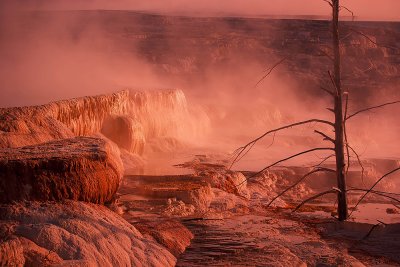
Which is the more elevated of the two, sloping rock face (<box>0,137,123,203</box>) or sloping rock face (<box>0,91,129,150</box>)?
sloping rock face (<box>0,91,129,150</box>)

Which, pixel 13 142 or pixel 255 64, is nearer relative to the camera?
pixel 13 142

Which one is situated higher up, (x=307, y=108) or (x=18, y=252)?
(x=307, y=108)

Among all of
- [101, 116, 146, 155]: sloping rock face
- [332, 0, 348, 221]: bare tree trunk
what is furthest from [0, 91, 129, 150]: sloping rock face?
[332, 0, 348, 221]: bare tree trunk

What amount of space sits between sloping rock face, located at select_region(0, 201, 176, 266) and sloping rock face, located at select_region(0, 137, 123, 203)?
158mm

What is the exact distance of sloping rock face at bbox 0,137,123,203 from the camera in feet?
22.0

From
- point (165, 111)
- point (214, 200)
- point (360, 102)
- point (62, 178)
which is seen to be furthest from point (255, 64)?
point (62, 178)

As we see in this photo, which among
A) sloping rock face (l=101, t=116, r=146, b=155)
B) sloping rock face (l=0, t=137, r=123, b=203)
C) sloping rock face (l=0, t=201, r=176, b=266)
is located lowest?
sloping rock face (l=0, t=201, r=176, b=266)

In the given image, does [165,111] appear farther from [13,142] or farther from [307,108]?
[307,108]

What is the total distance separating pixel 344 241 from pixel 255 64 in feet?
122

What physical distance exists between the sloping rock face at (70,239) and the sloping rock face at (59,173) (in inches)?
6.2

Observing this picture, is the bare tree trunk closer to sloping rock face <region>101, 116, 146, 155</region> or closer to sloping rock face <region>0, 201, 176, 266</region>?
sloping rock face <region>0, 201, 176, 266</region>

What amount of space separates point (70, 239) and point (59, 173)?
964 mm

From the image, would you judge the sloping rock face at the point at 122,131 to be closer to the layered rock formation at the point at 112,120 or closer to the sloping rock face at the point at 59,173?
the layered rock formation at the point at 112,120

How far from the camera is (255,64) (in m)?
44.8
